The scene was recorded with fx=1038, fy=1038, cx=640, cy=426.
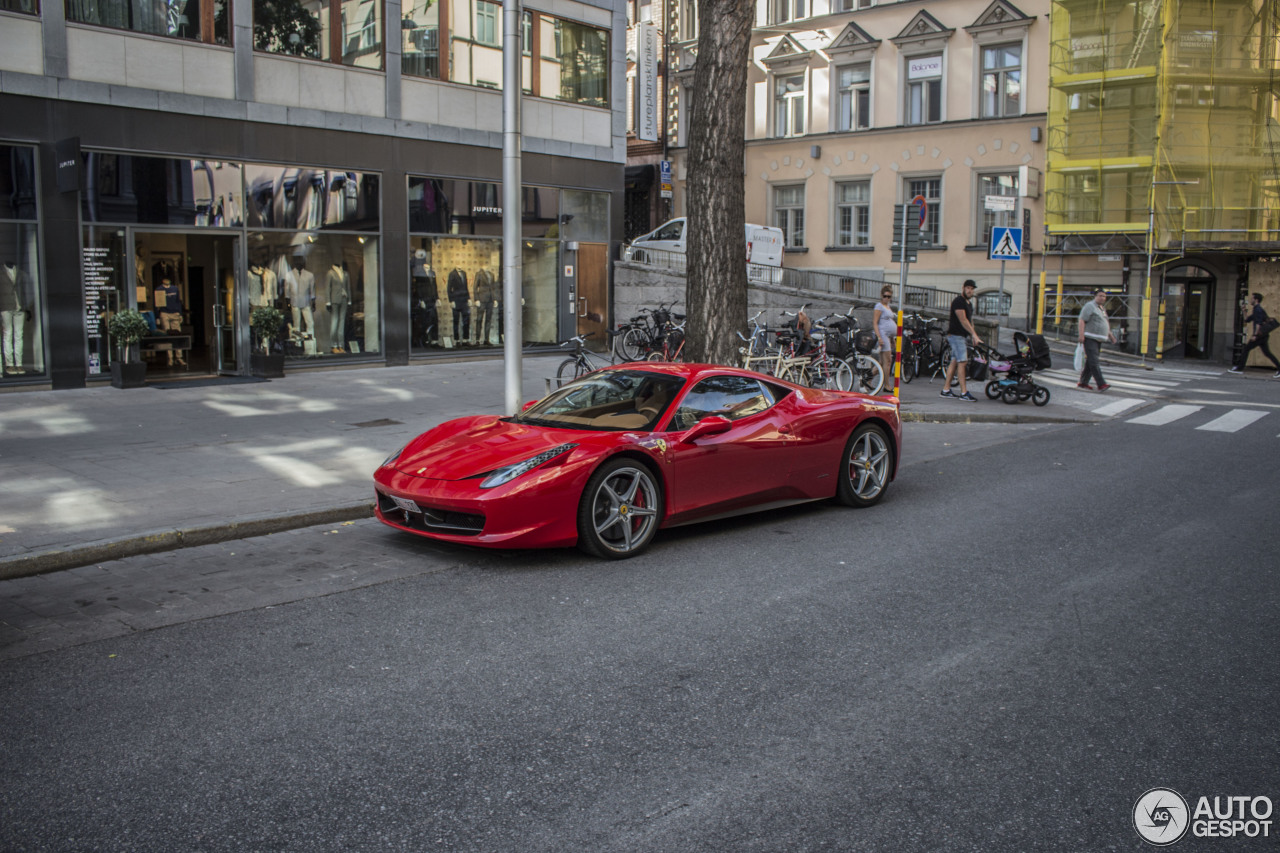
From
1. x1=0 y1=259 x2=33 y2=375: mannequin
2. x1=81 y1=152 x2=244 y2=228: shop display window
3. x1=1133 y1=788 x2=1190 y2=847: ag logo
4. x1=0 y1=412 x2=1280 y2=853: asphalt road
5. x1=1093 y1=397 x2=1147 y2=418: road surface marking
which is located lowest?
x1=1133 y1=788 x2=1190 y2=847: ag logo

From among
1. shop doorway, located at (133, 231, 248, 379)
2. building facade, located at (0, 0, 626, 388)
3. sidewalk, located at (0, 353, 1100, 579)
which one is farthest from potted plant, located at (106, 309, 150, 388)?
shop doorway, located at (133, 231, 248, 379)

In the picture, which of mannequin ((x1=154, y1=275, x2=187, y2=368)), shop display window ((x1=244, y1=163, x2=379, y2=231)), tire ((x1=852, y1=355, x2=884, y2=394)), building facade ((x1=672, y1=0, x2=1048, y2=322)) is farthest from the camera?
building facade ((x1=672, y1=0, x2=1048, y2=322))

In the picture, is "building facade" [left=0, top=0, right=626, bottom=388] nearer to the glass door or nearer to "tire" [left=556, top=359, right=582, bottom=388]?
the glass door

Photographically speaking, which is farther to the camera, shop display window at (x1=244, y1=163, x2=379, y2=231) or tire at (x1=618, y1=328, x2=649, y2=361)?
tire at (x1=618, y1=328, x2=649, y2=361)

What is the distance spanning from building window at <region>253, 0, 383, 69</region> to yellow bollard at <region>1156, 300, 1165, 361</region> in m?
22.0

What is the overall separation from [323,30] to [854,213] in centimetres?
2215

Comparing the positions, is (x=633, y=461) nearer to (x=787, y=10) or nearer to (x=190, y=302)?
(x=190, y=302)

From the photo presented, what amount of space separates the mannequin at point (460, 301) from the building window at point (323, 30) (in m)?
4.22

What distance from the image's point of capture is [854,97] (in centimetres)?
3609

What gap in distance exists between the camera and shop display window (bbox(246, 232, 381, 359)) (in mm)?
17906

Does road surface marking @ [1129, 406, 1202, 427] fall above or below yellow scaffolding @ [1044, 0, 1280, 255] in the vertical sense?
below

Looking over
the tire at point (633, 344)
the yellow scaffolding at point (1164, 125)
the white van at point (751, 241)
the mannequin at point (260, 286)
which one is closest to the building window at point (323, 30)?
the mannequin at point (260, 286)

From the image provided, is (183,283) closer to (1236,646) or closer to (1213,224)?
(1236,646)

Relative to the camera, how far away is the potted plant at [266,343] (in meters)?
17.3
